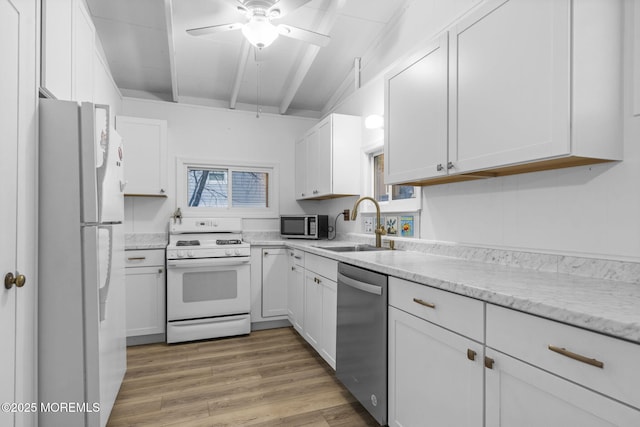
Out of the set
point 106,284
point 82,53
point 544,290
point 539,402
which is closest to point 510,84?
point 544,290

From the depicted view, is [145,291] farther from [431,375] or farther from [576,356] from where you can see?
[576,356]

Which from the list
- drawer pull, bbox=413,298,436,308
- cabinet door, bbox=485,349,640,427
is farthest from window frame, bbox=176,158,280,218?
cabinet door, bbox=485,349,640,427

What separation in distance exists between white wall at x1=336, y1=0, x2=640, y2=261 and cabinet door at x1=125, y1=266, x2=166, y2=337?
2.50 metres

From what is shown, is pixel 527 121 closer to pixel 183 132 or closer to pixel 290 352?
pixel 290 352

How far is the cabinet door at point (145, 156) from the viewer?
11.0 feet

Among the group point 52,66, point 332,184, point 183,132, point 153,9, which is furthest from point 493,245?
point 183,132

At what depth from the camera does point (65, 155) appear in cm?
147

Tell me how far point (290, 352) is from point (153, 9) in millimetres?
2890

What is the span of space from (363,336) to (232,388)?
1.06 meters

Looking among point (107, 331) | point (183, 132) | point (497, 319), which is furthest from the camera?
point (183, 132)

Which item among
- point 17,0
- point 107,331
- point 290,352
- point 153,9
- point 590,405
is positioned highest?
point 153,9

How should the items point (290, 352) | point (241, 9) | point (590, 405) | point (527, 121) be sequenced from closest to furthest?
point (590, 405)
point (527, 121)
point (241, 9)
point (290, 352)

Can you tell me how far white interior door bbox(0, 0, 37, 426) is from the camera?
3.82ft

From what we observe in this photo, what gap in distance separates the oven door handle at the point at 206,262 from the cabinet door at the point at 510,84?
2.30 m
